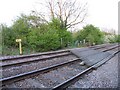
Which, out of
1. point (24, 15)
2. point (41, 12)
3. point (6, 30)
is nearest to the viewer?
point (6, 30)

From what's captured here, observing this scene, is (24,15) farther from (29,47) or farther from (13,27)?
(29,47)

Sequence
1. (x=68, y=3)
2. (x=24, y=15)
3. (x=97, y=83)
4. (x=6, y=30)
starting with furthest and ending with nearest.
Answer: (x=68, y=3), (x=24, y=15), (x=6, y=30), (x=97, y=83)

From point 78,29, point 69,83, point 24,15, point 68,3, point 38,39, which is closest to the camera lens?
point 69,83

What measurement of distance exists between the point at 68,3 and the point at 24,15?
1042cm

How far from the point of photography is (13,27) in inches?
734

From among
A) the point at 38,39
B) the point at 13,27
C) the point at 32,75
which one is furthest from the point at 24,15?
the point at 32,75

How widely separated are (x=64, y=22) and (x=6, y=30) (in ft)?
46.5

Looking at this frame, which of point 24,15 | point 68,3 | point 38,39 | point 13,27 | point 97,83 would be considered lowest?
point 97,83

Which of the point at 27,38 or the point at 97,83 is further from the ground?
the point at 27,38

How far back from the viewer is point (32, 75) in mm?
6305

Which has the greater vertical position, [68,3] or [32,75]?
[68,3]

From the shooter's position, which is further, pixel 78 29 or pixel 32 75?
pixel 78 29

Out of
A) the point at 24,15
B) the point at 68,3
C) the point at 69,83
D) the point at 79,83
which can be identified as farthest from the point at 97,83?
the point at 68,3

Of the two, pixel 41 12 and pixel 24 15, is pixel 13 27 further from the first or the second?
pixel 41 12
